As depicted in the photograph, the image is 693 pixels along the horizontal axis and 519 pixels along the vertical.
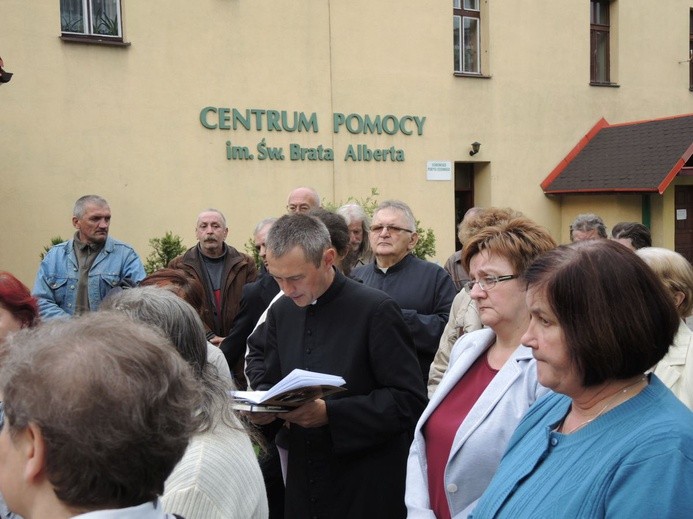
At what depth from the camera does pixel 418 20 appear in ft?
46.1

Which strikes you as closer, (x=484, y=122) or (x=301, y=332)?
(x=301, y=332)

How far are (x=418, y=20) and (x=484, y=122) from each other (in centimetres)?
258

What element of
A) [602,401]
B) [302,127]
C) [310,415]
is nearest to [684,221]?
[302,127]

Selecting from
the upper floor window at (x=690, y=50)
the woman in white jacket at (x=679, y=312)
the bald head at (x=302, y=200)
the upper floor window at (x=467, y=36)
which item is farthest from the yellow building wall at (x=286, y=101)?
the woman in white jacket at (x=679, y=312)

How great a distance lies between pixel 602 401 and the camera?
1945 mm

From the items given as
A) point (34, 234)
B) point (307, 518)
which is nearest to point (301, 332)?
point (307, 518)

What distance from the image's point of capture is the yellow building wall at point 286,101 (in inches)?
416

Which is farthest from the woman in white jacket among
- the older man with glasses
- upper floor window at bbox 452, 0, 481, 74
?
upper floor window at bbox 452, 0, 481, 74

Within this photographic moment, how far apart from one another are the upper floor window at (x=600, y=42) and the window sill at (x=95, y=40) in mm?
10815

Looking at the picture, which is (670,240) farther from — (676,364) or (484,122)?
(676,364)

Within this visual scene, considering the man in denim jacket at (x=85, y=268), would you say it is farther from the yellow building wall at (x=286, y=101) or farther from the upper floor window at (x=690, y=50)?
the upper floor window at (x=690, y=50)

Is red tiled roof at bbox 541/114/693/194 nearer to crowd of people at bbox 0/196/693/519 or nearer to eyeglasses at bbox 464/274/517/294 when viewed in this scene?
crowd of people at bbox 0/196/693/519

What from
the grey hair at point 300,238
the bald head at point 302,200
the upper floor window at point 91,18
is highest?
the upper floor window at point 91,18

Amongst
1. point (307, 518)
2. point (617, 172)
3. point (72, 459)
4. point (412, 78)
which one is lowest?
point (307, 518)
